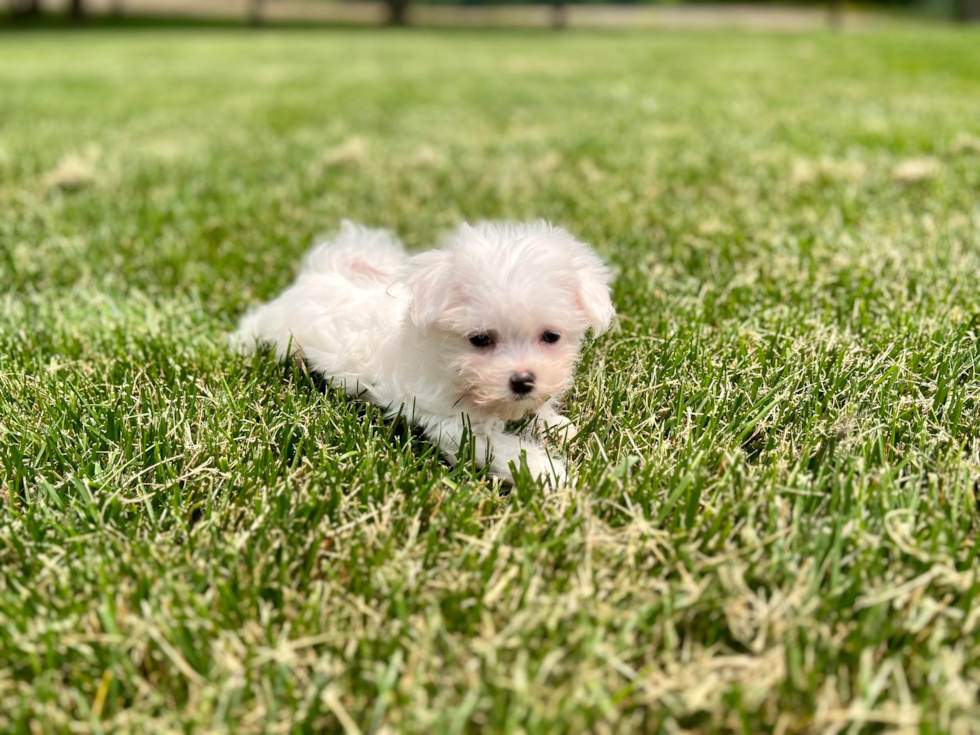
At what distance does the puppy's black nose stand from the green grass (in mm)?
275

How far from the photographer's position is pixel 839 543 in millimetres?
1780

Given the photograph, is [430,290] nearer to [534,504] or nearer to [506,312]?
[506,312]

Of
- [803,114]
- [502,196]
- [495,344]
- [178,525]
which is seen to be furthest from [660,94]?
[178,525]

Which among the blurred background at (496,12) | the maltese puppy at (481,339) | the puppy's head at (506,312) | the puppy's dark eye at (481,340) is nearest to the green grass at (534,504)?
the maltese puppy at (481,339)

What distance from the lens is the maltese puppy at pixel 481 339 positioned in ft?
7.44

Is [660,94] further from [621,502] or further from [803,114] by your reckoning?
[621,502]

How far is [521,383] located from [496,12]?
2136 inches

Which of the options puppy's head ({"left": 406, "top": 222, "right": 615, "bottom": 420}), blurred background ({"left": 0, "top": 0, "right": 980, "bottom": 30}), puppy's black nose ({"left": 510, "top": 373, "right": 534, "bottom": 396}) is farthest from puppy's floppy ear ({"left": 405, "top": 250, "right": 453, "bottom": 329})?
blurred background ({"left": 0, "top": 0, "right": 980, "bottom": 30})

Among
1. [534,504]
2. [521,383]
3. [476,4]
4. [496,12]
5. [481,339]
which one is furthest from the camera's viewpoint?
[476,4]

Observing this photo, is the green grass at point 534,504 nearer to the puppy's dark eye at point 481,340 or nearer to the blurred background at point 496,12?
the puppy's dark eye at point 481,340

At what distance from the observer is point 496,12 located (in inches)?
2014

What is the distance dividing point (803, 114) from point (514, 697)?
8377 millimetres

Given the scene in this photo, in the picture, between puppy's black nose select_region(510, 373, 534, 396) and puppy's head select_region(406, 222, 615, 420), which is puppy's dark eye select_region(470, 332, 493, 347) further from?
puppy's black nose select_region(510, 373, 534, 396)

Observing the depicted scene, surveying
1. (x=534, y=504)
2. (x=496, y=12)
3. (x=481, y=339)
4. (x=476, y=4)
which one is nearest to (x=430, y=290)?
(x=481, y=339)
